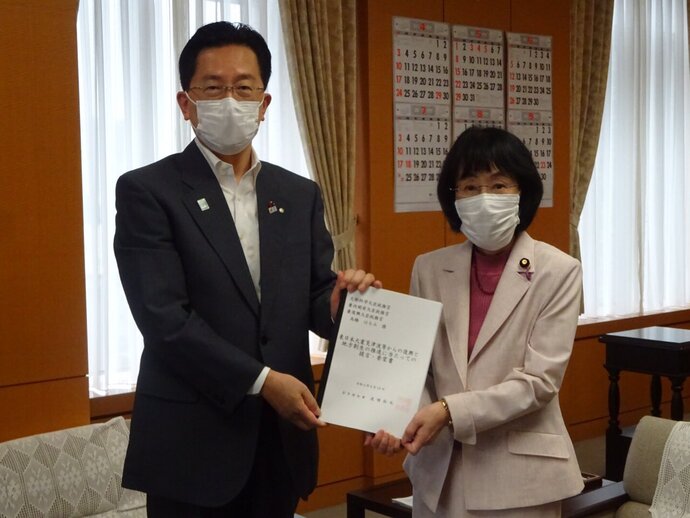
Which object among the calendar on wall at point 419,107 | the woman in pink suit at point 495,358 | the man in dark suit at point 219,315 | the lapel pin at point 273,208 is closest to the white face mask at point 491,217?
the woman in pink suit at point 495,358

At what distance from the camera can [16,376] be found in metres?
3.22

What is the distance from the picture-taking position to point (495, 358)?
2.11 m

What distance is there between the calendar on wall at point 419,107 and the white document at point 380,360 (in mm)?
2953

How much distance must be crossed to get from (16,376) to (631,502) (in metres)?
2.09

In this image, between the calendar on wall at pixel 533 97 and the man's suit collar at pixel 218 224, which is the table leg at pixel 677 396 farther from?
the man's suit collar at pixel 218 224

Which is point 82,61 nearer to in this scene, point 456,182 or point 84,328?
point 84,328

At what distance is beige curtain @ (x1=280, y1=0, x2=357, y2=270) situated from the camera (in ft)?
14.7

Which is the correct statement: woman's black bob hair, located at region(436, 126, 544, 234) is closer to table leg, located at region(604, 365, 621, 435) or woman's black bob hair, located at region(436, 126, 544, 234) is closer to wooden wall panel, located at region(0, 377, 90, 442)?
wooden wall panel, located at region(0, 377, 90, 442)

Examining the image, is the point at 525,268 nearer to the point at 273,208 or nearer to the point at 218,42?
the point at 273,208

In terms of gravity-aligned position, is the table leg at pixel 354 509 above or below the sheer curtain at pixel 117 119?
below

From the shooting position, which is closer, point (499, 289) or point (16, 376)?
point (499, 289)

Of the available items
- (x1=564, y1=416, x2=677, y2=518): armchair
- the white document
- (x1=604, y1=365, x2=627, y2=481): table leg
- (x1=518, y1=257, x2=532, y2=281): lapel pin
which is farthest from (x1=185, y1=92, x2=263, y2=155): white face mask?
(x1=604, y1=365, x2=627, y2=481): table leg

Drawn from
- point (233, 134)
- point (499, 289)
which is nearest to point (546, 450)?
point (499, 289)

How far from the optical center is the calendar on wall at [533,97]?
5500 millimetres
